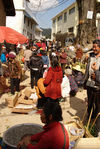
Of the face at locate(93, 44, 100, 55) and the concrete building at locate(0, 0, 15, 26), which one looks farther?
the concrete building at locate(0, 0, 15, 26)

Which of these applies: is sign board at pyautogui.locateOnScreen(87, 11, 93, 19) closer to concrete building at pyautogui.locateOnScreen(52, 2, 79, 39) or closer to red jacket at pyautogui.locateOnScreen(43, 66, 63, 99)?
red jacket at pyautogui.locateOnScreen(43, 66, 63, 99)

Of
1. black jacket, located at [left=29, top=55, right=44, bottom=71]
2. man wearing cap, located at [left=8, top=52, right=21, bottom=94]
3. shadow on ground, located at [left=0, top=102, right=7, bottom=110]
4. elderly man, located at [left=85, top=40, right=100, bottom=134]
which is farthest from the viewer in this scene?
black jacket, located at [left=29, top=55, right=44, bottom=71]

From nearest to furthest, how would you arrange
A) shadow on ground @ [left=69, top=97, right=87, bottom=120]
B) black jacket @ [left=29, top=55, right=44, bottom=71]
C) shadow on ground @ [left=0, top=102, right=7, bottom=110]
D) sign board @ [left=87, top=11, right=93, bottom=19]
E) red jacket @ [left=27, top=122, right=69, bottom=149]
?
red jacket @ [left=27, top=122, right=69, bottom=149] < shadow on ground @ [left=69, top=97, right=87, bottom=120] < shadow on ground @ [left=0, top=102, right=7, bottom=110] < black jacket @ [left=29, top=55, right=44, bottom=71] < sign board @ [left=87, top=11, right=93, bottom=19]

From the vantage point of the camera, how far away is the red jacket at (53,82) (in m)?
4.97

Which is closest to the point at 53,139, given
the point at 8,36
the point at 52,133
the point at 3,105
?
the point at 52,133

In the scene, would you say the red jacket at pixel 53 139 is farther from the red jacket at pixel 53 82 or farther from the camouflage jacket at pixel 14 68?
the camouflage jacket at pixel 14 68

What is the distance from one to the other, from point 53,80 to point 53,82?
0.19 ft

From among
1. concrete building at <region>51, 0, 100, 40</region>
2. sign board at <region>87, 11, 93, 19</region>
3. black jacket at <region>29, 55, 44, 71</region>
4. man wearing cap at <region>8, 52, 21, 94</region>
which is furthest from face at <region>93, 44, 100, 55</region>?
concrete building at <region>51, 0, 100, 40</region>

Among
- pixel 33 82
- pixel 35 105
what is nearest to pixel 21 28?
pixel 33 82

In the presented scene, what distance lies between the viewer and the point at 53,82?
16.4ft

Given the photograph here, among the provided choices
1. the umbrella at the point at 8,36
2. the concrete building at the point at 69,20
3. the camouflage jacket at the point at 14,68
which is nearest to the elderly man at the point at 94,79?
the camouflage jacket at the point at 14,68

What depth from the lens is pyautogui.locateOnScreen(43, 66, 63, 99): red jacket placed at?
16.3 feet

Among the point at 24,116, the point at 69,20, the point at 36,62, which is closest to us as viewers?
the point at 24,116

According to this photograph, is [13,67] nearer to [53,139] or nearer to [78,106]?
[78,106]
